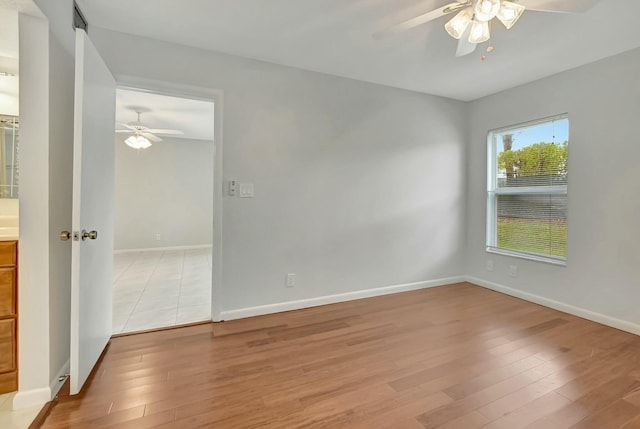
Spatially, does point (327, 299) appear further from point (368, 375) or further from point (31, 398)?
point (31, 398)

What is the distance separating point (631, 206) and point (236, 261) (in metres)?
3.44

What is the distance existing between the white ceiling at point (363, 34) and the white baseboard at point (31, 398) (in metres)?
2.33

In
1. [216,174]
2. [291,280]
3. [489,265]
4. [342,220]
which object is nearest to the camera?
[216,174]

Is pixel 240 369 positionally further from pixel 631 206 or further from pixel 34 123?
pixel 631 206

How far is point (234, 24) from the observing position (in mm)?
2172

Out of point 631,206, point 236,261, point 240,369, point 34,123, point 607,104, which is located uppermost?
point 607,104

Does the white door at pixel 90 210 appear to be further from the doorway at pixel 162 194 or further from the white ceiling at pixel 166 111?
the white ceiling at pixel 166 111

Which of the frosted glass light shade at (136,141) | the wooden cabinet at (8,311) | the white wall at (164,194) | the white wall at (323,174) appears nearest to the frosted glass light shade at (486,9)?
the white wall at (323,174)

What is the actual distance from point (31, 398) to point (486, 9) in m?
3.10

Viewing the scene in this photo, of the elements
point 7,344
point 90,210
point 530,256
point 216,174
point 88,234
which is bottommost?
point 7,344

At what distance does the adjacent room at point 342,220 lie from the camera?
5.13 feet

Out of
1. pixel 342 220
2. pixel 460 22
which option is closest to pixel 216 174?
pixel 342 220

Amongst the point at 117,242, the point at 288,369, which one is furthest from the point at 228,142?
the point at 117,242

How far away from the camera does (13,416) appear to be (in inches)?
57.6
